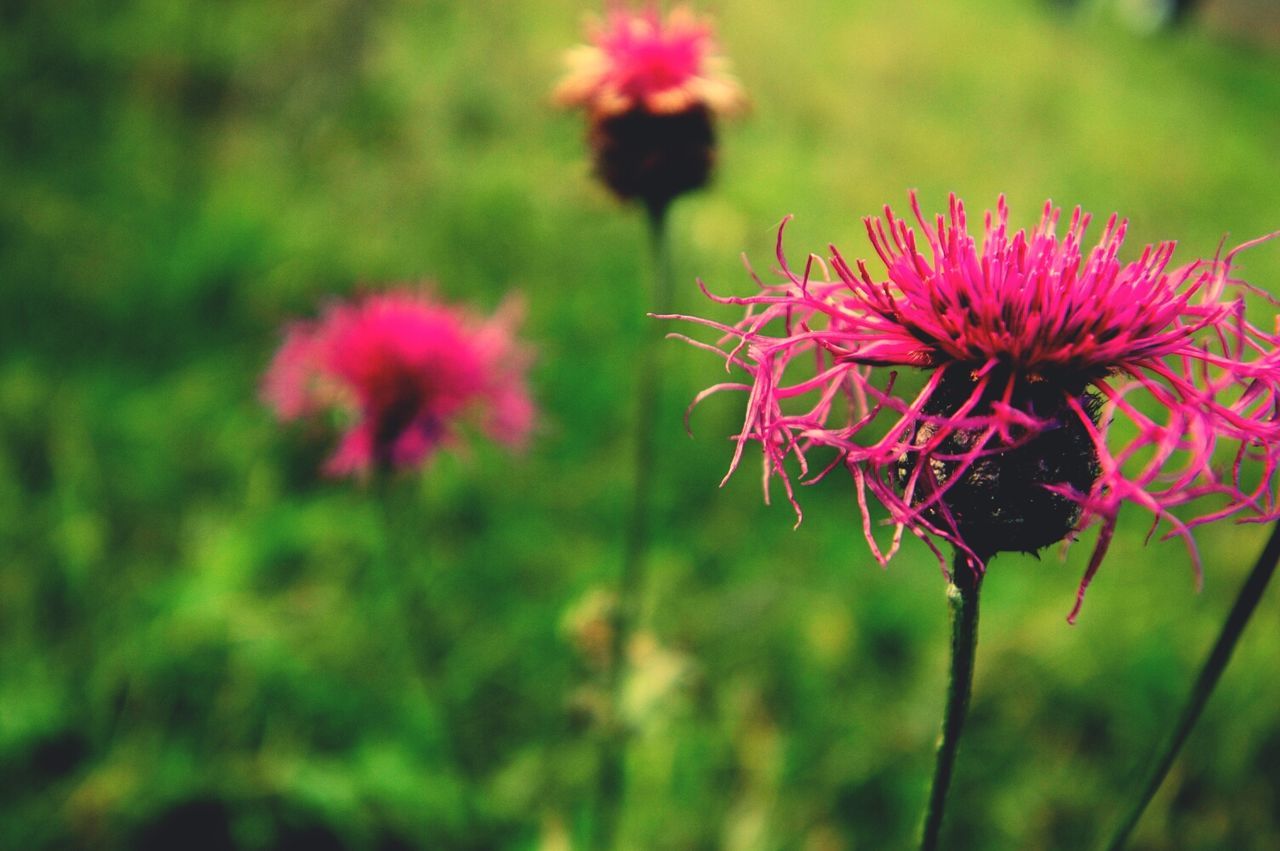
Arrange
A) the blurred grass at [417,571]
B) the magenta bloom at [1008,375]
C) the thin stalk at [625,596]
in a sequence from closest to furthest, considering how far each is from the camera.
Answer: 1. the magenta bloom at [1008,375]
2. the thin stalk at [625,596]
3. the blurred grass at [417,571]

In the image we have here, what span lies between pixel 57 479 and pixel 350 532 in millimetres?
882

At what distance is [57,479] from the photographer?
272cm

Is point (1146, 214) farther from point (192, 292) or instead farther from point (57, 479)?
point (57, 479)

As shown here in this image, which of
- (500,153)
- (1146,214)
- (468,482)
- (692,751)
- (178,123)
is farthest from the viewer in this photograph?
(1146,214)

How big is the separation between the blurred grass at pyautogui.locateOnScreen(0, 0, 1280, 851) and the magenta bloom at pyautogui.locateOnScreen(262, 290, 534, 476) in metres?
0.18

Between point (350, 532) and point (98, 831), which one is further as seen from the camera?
point (350, 532)

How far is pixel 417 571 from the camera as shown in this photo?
2713mm

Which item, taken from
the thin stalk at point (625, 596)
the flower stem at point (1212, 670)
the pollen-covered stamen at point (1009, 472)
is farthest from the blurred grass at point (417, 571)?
the pollen-covered stamen at point (1009, 472)

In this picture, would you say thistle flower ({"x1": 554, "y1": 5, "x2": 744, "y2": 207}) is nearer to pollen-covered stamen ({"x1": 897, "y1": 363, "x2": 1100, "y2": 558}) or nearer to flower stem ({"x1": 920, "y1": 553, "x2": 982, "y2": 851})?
pollen-covered stamen ({"x1": 897, "y1": 363, "x2": 1100, "y2": 558})

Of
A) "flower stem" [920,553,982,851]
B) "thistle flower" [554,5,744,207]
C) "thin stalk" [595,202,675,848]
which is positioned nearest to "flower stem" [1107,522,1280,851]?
"flower stem" [920,553,982,851]

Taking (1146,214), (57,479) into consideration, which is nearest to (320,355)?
(57,479)

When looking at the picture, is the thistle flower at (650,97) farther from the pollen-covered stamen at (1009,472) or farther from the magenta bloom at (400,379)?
the pollen-covered stamen at (1009,472)

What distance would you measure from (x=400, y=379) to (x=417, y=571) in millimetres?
949

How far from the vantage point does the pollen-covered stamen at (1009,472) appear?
0.89 metres
